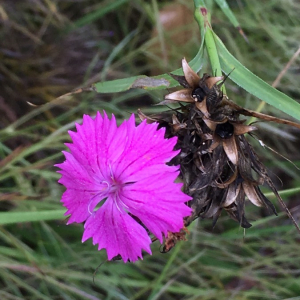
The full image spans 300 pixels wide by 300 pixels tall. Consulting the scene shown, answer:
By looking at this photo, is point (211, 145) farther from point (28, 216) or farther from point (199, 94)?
point (28, 216)

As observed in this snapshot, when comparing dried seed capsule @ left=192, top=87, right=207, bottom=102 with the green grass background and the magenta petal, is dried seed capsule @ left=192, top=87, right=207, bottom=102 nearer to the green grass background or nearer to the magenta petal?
the magenta petal

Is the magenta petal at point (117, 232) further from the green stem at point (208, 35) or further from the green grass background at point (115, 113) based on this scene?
the green grass background at point (115, 113)

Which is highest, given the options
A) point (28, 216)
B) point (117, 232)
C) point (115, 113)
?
point (115, 113)

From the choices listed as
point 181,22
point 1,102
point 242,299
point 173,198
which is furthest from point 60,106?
point 173,198

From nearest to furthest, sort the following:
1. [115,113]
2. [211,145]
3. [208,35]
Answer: [211,145] < [208,35] < [115,113]

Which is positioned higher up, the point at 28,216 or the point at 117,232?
the point at 28,216

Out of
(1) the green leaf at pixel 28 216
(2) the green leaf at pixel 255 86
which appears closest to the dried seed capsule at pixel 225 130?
(2) the green leaf at pixel 255 86

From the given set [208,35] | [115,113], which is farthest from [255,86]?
[115,113]

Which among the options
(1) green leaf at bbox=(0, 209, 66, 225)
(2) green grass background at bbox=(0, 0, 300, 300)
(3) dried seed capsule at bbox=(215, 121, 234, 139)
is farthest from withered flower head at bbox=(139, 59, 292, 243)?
(2) green grass background at bbox=(0, 0, 300, 300)
